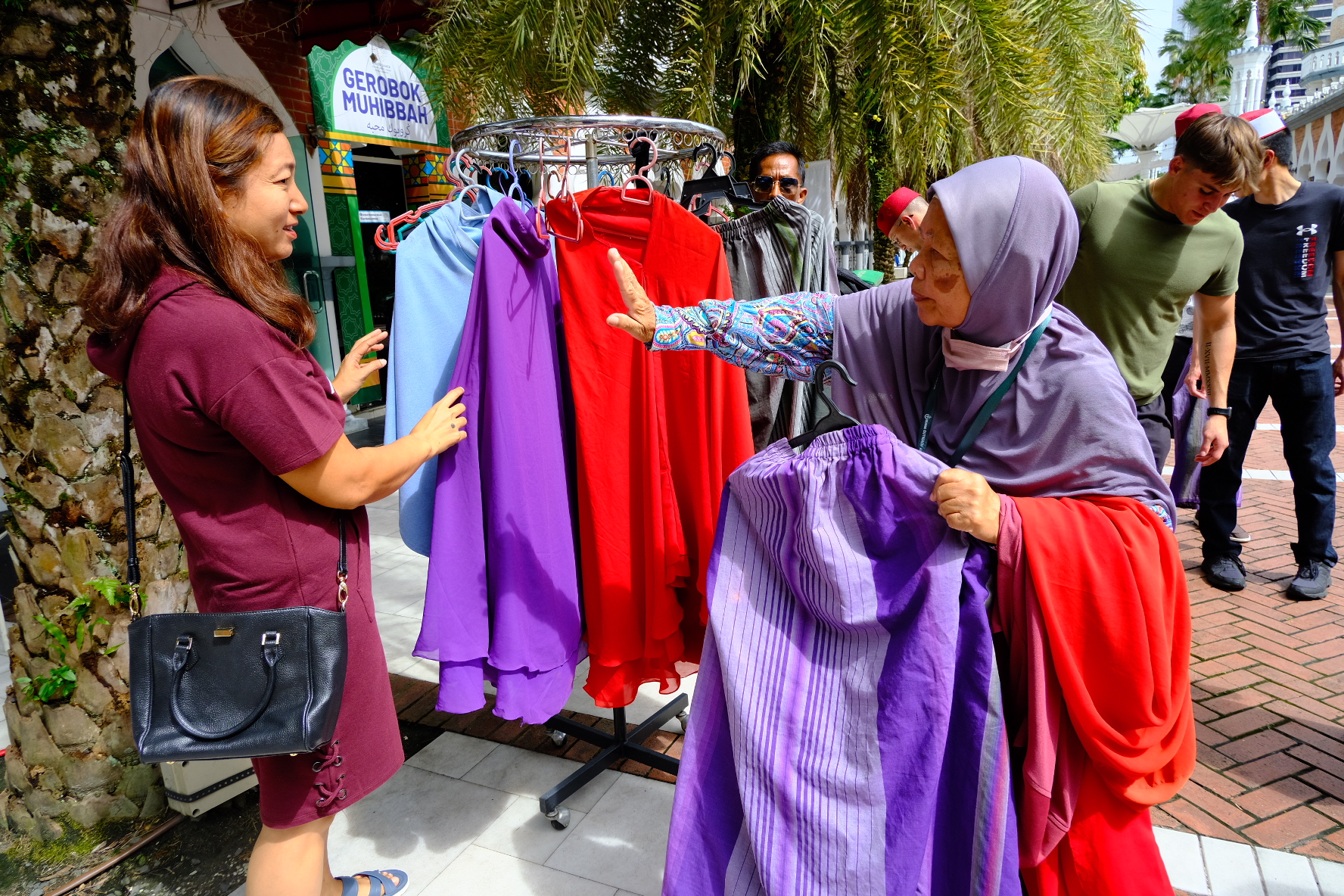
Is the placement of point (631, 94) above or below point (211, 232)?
above

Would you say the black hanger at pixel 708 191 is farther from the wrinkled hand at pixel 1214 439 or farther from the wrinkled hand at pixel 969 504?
the wrinkled hand at pixel 1214 439

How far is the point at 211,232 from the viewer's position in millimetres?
1542

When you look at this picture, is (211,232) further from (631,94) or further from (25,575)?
(631,94)

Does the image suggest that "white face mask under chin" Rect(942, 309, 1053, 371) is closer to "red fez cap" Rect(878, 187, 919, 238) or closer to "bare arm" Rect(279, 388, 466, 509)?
"bare arm" Rect(279, 388, 466, 509)

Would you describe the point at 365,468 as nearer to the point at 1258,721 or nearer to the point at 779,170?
the point at 779,170

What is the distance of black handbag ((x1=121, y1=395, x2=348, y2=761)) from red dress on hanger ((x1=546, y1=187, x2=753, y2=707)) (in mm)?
825

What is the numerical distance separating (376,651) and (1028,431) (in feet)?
4.87

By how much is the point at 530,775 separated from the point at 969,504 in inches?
84.7

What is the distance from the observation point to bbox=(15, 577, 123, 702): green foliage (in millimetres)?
2451

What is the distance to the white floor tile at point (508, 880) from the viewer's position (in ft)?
7.63

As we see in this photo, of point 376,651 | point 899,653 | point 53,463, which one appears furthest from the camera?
point 53,463

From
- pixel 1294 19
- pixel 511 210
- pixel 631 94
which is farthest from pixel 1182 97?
pixel 511 210

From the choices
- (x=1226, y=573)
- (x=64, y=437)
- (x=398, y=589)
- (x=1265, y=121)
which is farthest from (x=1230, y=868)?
(x=398, y=589)

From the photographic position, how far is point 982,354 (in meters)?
1.47
